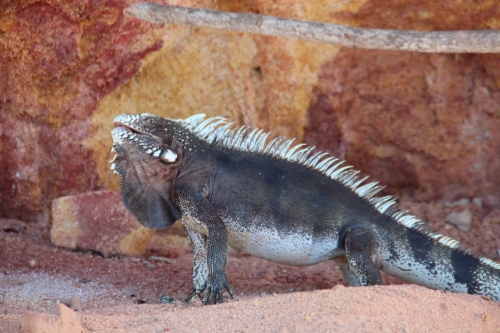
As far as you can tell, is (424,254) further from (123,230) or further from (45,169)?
(45,169)

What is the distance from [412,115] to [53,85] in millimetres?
4199

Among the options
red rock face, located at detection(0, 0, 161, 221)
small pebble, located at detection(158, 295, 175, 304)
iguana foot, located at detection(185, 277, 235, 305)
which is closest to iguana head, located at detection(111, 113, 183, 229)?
small pebble, located at detection(158, 295, 175, 304)

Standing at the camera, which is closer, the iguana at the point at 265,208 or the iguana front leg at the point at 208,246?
the iguana front leg at the point at 208,246

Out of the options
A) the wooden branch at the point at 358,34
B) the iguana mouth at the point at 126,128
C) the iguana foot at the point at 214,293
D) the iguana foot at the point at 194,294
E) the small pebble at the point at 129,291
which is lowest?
the small pebble at the point at 129,291

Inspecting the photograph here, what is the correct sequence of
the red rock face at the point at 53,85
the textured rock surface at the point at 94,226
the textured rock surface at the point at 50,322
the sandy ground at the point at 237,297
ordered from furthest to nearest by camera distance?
the textured rock surface at the point at 94,226
the red rock face at the point at 53,85
the sandy ground at the point at 237,297
the textured rock surface at the point at 50,322

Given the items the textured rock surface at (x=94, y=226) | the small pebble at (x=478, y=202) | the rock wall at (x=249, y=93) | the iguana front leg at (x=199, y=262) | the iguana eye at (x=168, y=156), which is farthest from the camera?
the small pebble at (x=478, y=202)

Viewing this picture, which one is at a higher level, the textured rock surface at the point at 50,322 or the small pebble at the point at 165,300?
the textured rock surface at the point at 50,322

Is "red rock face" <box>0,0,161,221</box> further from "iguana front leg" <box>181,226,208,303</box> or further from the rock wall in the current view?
"iguana front leg" <box>181,226,208,303</box>

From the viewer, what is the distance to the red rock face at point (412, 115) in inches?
276

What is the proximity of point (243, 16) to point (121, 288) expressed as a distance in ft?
9.33

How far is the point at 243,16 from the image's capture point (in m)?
5.54

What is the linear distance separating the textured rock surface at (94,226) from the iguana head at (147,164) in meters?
1.27

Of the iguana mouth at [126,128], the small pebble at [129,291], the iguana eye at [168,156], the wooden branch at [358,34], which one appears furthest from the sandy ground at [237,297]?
the wooden branch at [358,34]

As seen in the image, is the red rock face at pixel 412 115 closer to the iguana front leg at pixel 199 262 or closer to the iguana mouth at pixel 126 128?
the iguana front leg at pixel 199 262
